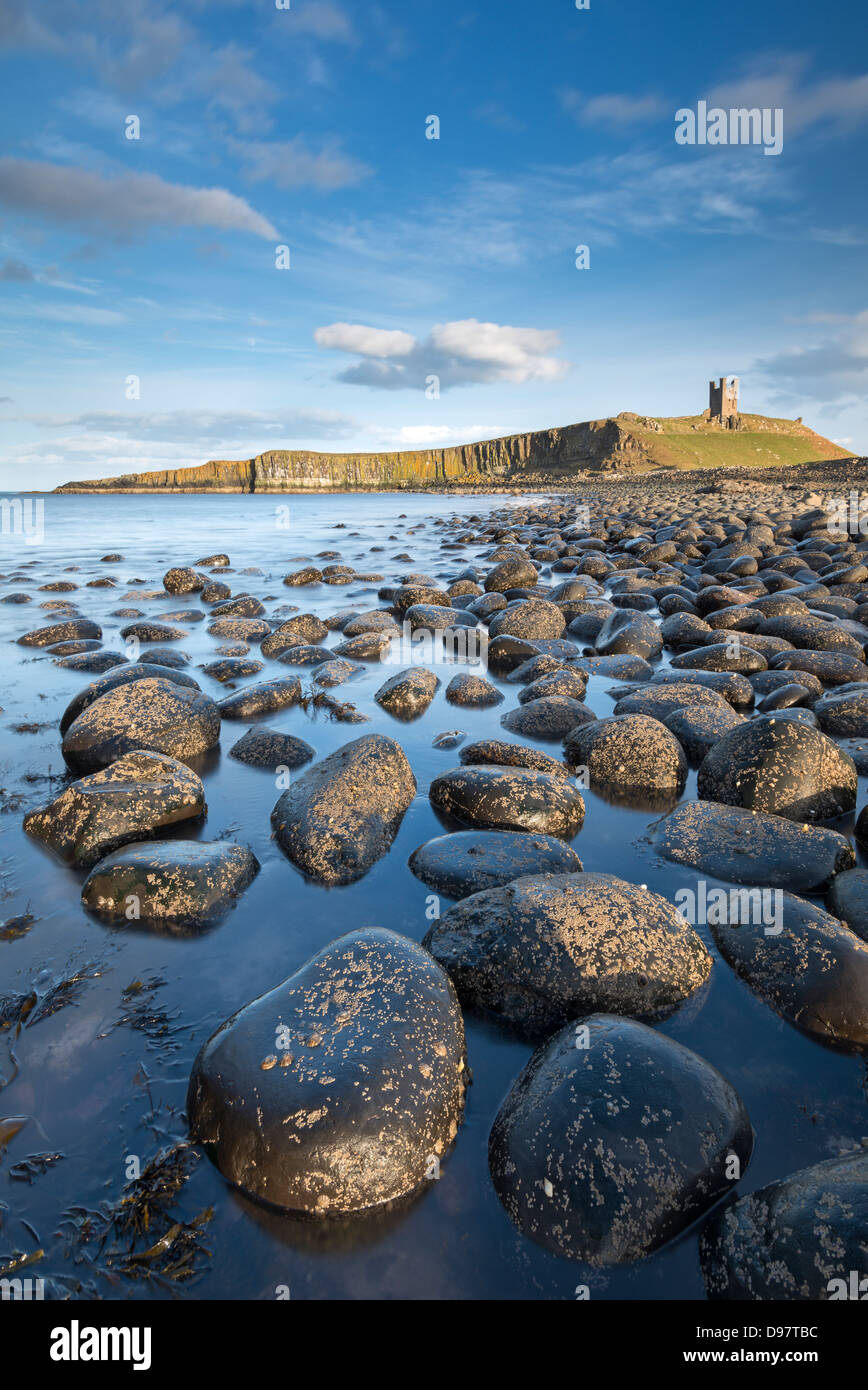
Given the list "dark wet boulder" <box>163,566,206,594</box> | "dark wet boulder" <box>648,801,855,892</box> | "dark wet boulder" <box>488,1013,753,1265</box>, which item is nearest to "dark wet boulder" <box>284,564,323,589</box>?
"dark wet boulder" <box>163,566,206,594</box>

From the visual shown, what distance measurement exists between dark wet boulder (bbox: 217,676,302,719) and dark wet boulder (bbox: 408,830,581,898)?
116 inches

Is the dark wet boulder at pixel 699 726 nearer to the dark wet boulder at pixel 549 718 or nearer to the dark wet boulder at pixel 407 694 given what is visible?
the dark wet boulder at pixel 549 718

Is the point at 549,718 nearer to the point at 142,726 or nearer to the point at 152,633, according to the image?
the point at 142,726

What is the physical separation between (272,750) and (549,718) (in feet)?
7.32

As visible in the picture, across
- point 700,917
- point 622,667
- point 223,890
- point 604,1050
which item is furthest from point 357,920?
point 622,667

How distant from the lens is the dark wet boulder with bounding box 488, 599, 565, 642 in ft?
26.9

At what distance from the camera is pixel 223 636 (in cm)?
912

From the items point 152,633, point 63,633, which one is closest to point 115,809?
point 152,633

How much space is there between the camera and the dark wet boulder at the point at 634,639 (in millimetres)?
7672

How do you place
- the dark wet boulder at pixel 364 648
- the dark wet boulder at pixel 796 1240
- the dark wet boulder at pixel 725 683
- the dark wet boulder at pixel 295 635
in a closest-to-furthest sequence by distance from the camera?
the dark wet boulder at pixel 796 1240
the dark wet boulder at pixel 725 683
the dark wet boulder at pixel 364 648
the dark wet boulder at pixel 295 635

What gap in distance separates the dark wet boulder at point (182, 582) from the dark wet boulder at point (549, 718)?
9.21 meters

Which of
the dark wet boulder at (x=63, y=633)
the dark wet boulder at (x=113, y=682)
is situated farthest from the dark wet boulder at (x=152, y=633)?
the dark wet boulder at (x=113, y=682)

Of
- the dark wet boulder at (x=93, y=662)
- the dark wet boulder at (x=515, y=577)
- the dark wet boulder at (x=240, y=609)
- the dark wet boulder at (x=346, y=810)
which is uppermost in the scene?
the dark wet boulder at (x=515, y=577)

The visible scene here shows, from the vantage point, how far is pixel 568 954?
2.62 meters
